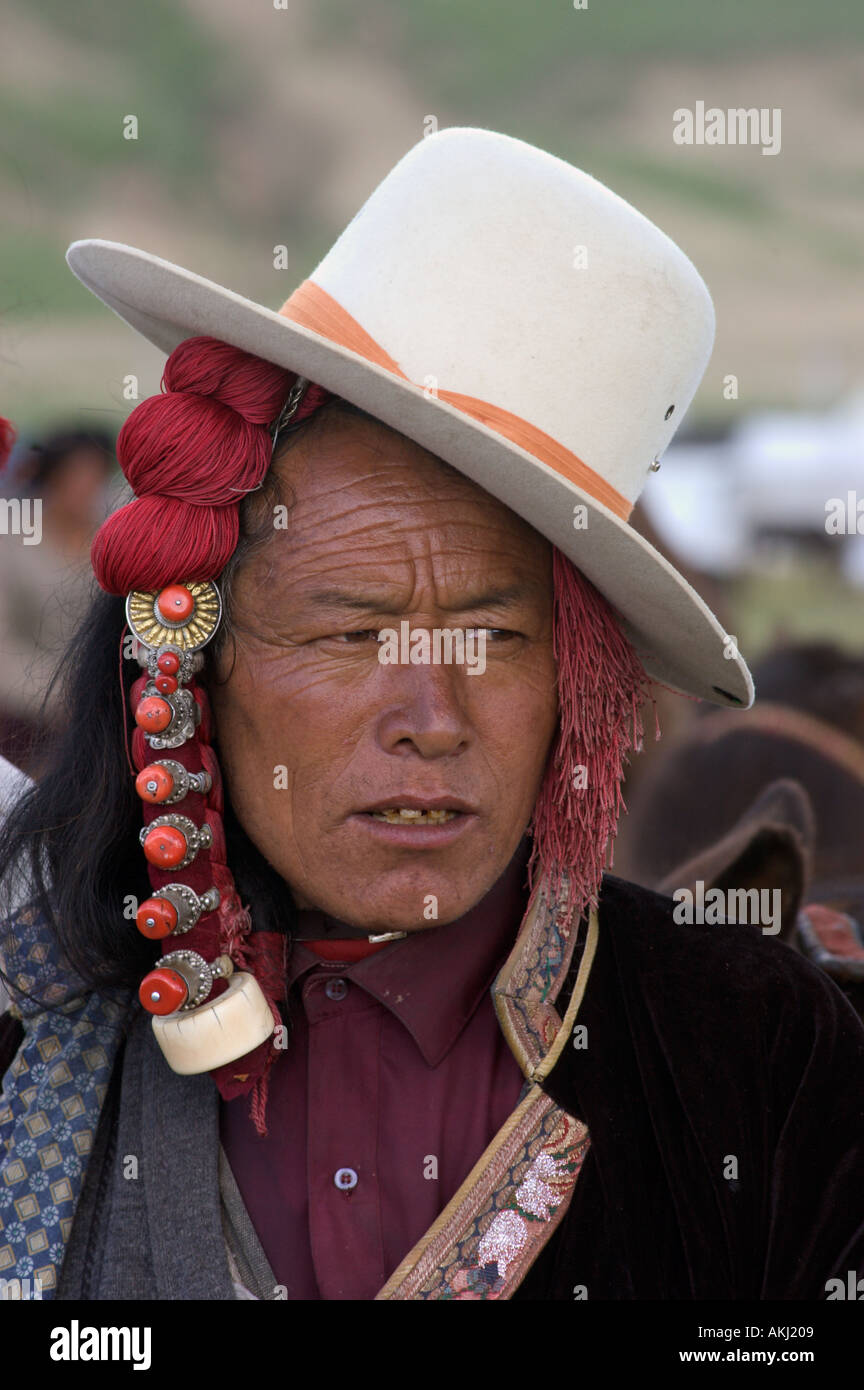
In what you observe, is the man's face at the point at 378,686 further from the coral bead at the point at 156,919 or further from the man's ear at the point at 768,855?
the man's ear at the point at 768,855

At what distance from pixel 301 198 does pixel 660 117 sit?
0.98 m

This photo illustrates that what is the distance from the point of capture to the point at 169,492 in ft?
5.74

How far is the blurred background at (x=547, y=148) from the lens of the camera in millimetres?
3369

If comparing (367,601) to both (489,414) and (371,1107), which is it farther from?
(371,1107)

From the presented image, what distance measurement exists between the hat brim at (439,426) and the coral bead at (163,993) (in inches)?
29.7

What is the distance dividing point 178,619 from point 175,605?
2cm

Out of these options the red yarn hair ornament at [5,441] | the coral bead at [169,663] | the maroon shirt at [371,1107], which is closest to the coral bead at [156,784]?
the coral bead at [169,663]

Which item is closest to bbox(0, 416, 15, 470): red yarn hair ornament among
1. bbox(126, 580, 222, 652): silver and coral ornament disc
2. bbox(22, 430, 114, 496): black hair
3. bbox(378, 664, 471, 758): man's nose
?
bbox(22, 430, 114, 496): black hair

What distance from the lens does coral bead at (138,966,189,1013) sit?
172 cm

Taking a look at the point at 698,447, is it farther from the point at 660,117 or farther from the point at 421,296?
the point at 421,296

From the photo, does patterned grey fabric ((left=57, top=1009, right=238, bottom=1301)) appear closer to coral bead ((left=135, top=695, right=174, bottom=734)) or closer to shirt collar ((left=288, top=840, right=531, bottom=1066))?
shirt collar ((left=288, top=840, right=531, bottom=1066))

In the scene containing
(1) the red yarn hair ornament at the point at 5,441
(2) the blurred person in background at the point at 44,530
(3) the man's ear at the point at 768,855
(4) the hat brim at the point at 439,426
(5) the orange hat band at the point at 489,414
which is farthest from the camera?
(2) the blurred person in background at the point at 44,530

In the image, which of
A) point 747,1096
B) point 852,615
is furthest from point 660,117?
point 747,1096

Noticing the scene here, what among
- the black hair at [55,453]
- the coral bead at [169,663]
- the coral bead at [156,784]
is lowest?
the coral bead at [156,784]
